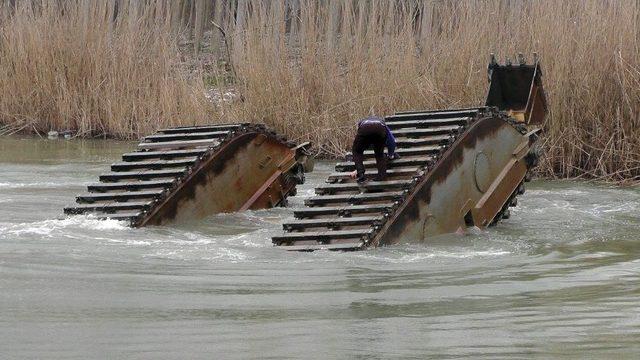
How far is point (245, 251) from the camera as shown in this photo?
1030 cm

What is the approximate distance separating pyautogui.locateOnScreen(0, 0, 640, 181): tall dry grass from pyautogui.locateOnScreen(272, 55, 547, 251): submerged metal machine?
2.57 meters

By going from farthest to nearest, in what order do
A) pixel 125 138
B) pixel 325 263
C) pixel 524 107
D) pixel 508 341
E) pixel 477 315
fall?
1. pixel 125 138
2. pixel 524 107
3. pixel 325 263
4. pixel 477 315
5. pixel 508 341

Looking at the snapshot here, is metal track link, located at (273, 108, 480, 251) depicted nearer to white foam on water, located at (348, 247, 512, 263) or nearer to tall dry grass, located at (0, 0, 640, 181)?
white foam on water, located at (348, 247, 512, 263)

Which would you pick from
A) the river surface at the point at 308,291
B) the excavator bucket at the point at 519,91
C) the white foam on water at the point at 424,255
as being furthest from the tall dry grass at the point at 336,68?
the white foam on water at the point at 424,255

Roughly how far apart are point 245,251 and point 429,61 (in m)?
7.31

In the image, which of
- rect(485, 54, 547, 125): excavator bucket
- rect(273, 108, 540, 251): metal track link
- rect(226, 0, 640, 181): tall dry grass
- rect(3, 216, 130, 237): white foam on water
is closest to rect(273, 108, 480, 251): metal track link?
rect(273, 108, 540, 251): metal track link

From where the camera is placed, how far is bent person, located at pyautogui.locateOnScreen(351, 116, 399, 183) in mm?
11164

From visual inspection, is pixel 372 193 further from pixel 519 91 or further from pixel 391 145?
pixel 519 91

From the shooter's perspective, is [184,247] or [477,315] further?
[184,247]

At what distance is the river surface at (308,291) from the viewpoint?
6930 mm

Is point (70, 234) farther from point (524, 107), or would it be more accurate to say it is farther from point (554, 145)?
point (554, 145)

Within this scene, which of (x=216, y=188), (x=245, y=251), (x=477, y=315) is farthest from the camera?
(x=216, y=188)

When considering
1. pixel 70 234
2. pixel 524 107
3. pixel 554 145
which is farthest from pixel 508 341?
pixel 554 145

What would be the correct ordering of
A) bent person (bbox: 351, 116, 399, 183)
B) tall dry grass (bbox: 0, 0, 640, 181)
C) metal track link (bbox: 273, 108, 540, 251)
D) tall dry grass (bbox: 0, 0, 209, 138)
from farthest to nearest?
tall dry grass (bbox: 0, 0, 209, 138)
tall dry grass (bbox: 0, 0, 640, 181)
bent person (bbox: 351, 116, 399, 183)
metal track link (bbox: 273, 108, 540, 251)
